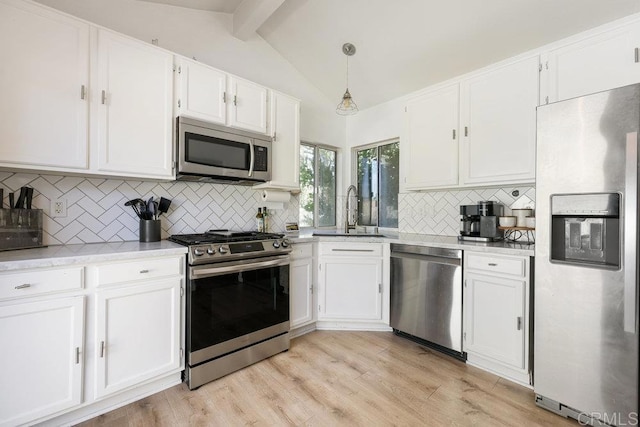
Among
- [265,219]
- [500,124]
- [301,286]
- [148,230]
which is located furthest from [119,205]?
[500,124]

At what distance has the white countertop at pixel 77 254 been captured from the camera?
1.42 meters

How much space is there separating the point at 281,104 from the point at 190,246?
1.62m

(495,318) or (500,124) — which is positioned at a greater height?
(500,124)

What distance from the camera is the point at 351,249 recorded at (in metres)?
2.83

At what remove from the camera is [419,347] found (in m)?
2.56

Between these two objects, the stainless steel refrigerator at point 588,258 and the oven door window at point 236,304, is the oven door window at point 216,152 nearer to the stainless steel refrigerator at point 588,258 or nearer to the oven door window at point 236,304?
the oven door window at point 236,304

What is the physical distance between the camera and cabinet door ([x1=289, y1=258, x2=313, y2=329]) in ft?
8.77

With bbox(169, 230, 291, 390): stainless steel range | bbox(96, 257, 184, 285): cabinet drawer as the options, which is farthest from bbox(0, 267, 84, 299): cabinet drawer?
bbox(169, 230, 291, 390): stainless steel range

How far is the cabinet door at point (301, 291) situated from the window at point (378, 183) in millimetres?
1296

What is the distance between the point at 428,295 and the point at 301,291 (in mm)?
1140

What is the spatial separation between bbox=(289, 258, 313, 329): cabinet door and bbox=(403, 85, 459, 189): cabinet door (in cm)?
137

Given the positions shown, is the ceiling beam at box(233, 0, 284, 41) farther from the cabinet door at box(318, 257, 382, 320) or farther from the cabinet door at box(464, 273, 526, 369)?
the cabinet door at box(464, 273, 526, 369)

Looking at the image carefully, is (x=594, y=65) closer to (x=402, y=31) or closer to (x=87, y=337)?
(x=402, y=31)

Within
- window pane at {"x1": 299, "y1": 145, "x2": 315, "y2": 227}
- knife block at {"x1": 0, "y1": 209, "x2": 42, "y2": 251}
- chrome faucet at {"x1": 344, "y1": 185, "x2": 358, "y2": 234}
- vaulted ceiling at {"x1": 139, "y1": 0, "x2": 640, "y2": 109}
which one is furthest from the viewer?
window pane at {"x1": 299, "y1": 145, "x2": 315, "y2": 227}
